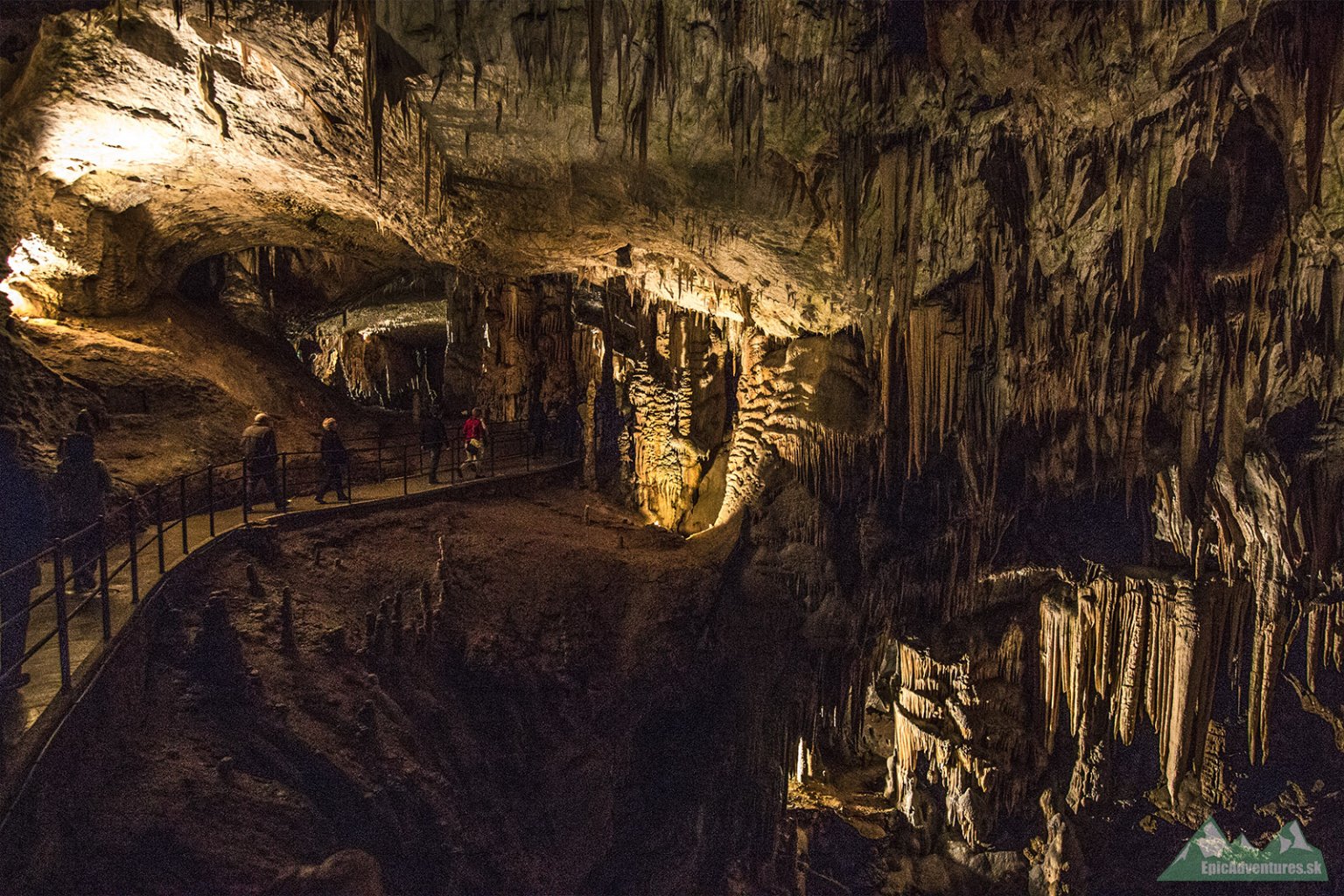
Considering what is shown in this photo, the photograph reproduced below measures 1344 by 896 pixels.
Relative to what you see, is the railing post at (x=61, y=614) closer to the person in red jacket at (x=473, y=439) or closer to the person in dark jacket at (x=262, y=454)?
the person in dark jacket at (x=262, y=454)

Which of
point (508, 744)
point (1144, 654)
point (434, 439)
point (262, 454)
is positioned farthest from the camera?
point (434, 439)

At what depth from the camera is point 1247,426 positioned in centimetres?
Result: 757

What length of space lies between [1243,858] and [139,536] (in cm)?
1342

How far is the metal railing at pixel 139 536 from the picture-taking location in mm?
4625

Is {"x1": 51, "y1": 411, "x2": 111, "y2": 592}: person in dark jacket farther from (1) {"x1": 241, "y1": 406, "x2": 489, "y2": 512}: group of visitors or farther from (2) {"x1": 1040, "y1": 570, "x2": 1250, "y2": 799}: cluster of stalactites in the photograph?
(2) {"x1": 1040, "y1": 570, "x2": 1250, "y2": 799}: cluster of stalactites

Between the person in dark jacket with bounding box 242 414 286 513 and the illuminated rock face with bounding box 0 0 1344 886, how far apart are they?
3.17 m

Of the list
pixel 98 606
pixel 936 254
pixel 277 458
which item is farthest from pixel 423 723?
pixel 936 254

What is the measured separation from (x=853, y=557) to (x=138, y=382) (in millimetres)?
9310

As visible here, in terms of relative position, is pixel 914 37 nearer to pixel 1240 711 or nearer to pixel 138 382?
pixel 1240 711

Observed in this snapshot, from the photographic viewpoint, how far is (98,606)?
236 inches

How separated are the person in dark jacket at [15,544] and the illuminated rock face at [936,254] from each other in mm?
3509

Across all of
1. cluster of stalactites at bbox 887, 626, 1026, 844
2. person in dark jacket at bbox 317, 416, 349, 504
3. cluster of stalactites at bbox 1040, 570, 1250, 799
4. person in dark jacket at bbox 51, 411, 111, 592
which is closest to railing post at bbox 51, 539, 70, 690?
person in dark jacket at bbox 51, 411, 111, 592

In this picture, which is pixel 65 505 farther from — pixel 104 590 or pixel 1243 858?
pixel 1243 858

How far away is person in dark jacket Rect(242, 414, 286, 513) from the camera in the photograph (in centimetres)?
864
